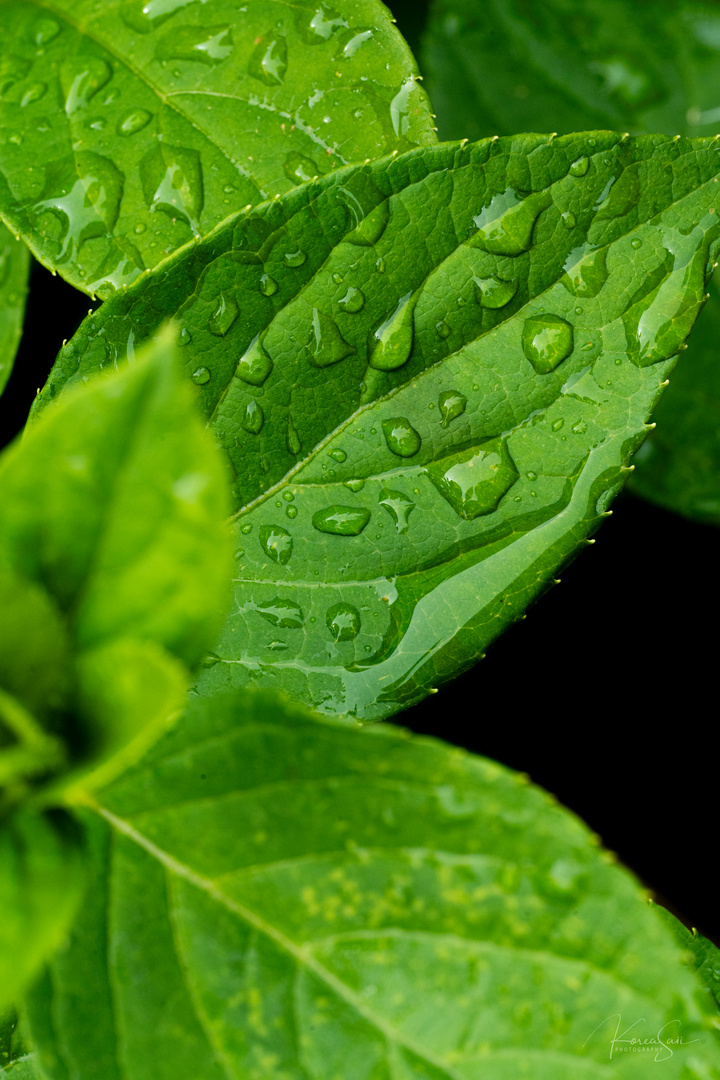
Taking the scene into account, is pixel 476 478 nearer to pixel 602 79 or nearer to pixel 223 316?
pixel 223 316

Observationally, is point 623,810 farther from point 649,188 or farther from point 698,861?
point 649,188

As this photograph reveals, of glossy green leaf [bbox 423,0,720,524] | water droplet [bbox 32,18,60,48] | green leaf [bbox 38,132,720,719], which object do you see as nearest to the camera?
green leaf [bbox 38,132,720,719]

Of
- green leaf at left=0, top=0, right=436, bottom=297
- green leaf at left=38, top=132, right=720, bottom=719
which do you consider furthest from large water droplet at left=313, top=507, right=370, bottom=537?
green leaf at left=0, top=0, right=436, bottom=297

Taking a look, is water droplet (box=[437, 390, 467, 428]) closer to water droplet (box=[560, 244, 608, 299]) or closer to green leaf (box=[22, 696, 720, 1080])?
water droplet (box=[560, 244, 608, 299])

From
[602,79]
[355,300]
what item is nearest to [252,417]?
[355,300]

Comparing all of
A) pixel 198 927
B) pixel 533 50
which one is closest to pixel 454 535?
pixel 198 927

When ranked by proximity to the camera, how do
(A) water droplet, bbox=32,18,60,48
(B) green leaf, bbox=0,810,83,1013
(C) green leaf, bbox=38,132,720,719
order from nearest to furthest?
1. (B) green leaf, bbox=0,810,83,1013
2. (C) green leaf, bbox=38,132,720,719
3. (A) water droplet, bbox=32,18,60,48
